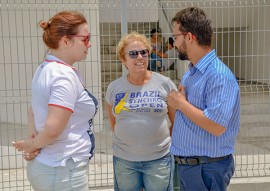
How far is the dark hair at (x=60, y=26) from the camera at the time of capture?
2289mm

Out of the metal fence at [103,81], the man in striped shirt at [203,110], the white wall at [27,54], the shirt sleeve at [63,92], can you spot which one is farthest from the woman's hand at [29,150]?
the white wall at [27,54]

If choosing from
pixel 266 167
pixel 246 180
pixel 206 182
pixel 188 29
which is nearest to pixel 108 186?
pixel 246 180

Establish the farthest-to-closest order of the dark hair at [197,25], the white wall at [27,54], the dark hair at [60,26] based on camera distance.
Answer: the white wall at [27,54] < the dark hair at [197,25] < the dark hair at [60,26]

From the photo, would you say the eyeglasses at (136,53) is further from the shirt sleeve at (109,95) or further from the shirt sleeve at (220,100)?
the shirt sleeve at (220,100)

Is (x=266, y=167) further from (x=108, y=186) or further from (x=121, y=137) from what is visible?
(x=121, y=137)

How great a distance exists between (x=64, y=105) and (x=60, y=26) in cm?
42

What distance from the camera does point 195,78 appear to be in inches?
102

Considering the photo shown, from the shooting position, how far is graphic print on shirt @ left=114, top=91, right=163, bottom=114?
3.12 meters

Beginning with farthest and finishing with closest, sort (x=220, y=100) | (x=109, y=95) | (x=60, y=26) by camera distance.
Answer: (x=109, y=95) < (x=220, y=100) < (x=60, y=26)

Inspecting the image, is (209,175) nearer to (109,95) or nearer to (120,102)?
(120,102)

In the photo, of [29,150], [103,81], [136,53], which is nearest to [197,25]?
[136,53]

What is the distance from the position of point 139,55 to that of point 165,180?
3.05ft

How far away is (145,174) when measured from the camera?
3219mm

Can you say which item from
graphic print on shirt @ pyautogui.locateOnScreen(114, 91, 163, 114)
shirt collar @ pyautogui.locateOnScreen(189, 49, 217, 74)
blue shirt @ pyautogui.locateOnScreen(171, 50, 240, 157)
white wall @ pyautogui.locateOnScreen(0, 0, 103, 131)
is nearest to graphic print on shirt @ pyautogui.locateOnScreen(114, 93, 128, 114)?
graphic print on shirt @ pyautogui.locateOnScreen(114, 91, 163, 114)
